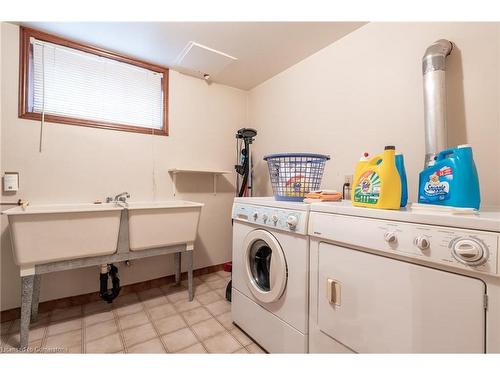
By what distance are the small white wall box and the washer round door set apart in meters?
1.72

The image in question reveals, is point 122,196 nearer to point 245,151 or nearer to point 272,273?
point 245,151

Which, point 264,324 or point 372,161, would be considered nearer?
point 372,161

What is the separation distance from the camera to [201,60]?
2113 millimetres

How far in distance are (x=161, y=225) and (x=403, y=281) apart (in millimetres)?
1598

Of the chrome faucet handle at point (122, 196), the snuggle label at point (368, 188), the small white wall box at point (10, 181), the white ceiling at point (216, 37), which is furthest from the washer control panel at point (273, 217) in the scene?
the small white wall box at point (10, 181)

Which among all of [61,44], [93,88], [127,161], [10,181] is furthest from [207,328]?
[61,44]

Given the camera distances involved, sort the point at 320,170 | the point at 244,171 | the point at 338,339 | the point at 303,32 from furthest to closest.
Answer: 1. the point at 244,171
2. the point at 303,32
3. the point at 320,170
4. the point at 338,339

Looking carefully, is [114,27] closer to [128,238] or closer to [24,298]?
[128,238]

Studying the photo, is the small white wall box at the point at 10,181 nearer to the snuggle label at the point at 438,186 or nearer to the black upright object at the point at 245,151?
the black upright object at the point at 245,151

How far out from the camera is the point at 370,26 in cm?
162

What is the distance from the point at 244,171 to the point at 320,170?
1144 millimetres

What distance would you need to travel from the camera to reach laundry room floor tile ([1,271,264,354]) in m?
1.37

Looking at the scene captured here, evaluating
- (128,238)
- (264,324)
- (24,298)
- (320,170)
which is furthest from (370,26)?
(24,298)
